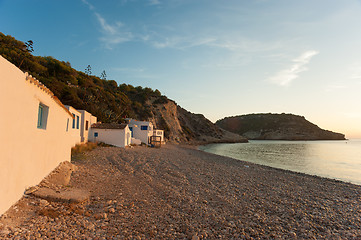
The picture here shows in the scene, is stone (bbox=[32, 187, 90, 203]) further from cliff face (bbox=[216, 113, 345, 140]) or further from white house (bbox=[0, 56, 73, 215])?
cliff face (bbox=[216, 113, 345, 140])

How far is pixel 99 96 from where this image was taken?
42125 mm

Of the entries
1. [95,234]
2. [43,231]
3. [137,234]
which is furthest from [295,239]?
[43,231]

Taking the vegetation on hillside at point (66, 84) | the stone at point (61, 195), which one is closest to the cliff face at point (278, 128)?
the vegetation on hillside at point (66, 84)

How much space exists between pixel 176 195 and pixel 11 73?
24.3 feet

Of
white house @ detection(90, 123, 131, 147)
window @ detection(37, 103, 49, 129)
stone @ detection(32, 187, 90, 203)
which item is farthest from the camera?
white house @ detection(90, 123, 131, 147)

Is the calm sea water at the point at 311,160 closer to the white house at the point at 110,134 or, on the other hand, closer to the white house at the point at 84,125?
the white house at the point at 110,134

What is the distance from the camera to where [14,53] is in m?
33.0

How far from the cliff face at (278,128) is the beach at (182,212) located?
489ft

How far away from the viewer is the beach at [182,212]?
519 centimetres

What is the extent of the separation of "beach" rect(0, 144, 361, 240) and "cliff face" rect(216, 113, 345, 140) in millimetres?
149169

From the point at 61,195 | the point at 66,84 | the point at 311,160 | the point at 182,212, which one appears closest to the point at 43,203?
the point at 61,195

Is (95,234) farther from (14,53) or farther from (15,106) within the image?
(14,53)

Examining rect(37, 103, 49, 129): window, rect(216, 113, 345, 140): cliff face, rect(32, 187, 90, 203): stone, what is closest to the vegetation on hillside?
rect(37, 103, 49, 129): window

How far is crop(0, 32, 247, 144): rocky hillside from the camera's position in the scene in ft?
104
